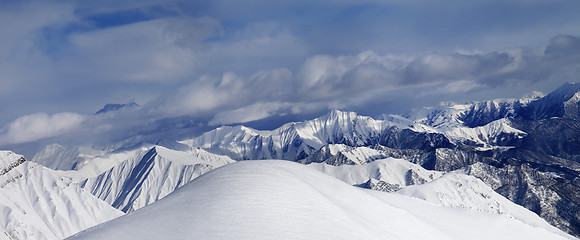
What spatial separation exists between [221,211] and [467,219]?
3782cm

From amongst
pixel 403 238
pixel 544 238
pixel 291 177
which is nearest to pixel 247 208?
pixel 291 177

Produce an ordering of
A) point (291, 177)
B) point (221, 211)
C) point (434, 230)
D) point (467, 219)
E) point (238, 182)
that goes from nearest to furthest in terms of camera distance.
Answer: point (221, 211), point (238, 182), point (291, 177), point (434, 230), point (467, 219)

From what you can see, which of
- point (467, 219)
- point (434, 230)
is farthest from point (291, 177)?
point (467, 219)

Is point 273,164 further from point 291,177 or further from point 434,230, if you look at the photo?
point 434,230

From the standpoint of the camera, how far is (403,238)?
3322cm

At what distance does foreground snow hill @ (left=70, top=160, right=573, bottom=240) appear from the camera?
82.1 ft

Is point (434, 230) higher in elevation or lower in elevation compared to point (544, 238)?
higher

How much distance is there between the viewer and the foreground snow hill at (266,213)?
25016 millimetres

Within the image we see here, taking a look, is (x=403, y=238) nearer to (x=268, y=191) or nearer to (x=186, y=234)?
(x=268, y=191)

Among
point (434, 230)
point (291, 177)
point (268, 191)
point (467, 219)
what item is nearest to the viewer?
point (268, 191)

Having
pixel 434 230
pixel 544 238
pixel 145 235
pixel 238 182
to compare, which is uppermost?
pixel 238 182

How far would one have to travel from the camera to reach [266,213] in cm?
2711

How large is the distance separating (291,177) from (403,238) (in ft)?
33.7

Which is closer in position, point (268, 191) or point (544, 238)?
point (268, 191)
